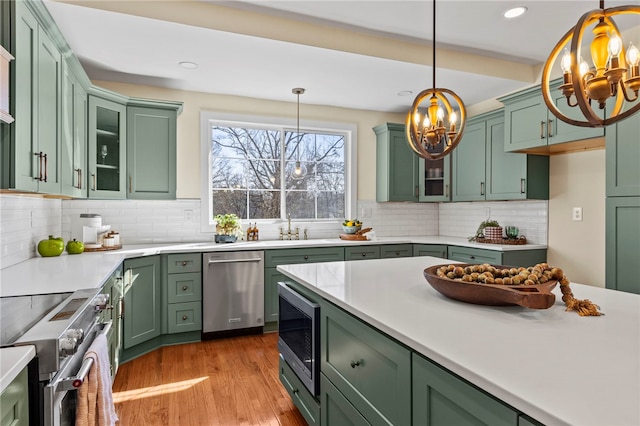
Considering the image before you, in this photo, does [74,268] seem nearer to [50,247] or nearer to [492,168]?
[50,247]

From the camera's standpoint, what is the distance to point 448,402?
0.98 metres

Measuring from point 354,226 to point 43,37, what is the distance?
333 centimetres

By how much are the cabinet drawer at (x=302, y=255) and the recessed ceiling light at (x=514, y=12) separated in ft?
8.31

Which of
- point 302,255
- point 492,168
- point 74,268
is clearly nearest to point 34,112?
point 74,268

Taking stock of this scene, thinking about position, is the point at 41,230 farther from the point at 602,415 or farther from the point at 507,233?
the point at 507,233

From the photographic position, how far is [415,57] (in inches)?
136

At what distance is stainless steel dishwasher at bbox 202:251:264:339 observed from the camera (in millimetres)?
3600

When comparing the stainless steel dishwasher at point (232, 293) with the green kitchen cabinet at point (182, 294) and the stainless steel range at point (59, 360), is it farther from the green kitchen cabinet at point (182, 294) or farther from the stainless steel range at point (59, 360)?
the stainless steel range at point (59, 360)

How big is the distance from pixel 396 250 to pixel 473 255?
0.83 metres

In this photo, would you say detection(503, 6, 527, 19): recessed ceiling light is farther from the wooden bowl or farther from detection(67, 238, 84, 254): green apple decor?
detection(67, 238, 84, 254): green apple decor

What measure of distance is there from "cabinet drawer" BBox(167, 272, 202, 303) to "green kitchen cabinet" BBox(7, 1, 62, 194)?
136cm

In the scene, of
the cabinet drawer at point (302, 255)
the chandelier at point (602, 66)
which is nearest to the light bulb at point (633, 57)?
the chandelier at point (602, 66)

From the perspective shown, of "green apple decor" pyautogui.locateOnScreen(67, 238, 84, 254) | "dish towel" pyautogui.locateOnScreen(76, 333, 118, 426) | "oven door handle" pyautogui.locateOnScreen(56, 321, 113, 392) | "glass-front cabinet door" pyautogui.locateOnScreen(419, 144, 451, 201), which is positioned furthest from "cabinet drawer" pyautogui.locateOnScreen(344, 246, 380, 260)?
"oven door handle" pyautogui.locateOnScreen(56, 321, 113, 392)

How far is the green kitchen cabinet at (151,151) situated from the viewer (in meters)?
3.58
